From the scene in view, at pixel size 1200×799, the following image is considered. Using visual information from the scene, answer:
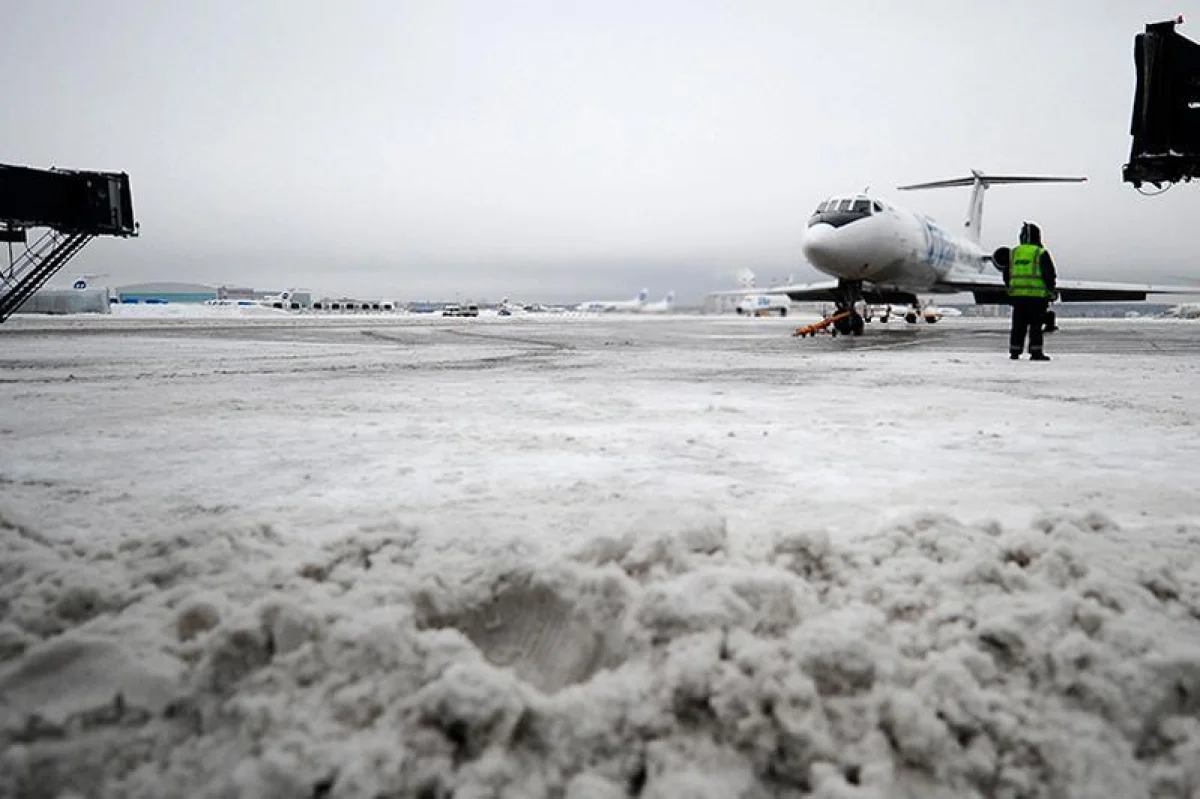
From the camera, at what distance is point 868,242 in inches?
565

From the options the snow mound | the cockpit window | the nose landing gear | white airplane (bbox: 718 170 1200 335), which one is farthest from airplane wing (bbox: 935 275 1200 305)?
the snow mound

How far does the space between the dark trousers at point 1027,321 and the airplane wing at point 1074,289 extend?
10815 mm

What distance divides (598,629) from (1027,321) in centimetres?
903

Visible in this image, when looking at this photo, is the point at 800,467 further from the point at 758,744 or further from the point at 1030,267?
the point at 1030,267

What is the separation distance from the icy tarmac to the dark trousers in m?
6.51

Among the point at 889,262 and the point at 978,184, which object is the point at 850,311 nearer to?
the point at 889,262

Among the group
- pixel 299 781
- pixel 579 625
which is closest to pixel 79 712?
pixel 299 781

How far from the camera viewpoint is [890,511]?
1.95 metres

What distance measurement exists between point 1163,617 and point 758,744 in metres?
0.89

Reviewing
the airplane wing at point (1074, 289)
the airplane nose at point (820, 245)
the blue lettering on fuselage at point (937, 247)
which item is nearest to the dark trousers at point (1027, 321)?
the airplane nose at point (820, 245)

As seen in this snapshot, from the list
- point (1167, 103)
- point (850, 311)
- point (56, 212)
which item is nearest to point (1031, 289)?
point (1167, 103)

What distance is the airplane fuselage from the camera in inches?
561

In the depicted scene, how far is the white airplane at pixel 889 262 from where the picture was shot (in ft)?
47.1

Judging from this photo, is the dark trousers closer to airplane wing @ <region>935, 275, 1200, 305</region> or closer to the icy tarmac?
the icy tarmac
